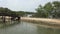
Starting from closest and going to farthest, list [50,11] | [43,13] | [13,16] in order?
[13,16], [50,11], [43,13]

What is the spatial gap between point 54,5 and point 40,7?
13.0 metres

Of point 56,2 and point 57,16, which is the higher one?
point 56,2

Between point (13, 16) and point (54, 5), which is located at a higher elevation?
point (54, 5)

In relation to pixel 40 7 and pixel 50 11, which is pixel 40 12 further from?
pixel 50 11

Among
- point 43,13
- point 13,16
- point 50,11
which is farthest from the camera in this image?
point 43,13

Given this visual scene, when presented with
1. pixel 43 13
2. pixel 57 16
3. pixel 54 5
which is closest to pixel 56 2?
pixel 54 5

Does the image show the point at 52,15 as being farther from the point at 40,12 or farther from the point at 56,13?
the point at 40,12

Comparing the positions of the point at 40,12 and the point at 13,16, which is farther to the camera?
the point at 40,12

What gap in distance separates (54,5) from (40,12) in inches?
505

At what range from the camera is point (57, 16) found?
60.5 m

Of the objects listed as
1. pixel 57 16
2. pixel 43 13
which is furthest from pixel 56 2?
pixel 43 13

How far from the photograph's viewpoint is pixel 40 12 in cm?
7150

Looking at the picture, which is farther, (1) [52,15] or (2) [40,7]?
(2) [40,7]

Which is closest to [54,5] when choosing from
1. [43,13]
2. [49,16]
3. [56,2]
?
[56,2]
